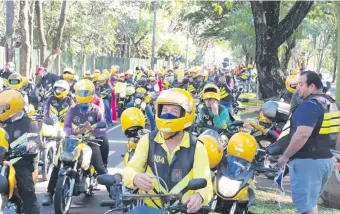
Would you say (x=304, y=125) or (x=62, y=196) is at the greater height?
(x=304, y=125)

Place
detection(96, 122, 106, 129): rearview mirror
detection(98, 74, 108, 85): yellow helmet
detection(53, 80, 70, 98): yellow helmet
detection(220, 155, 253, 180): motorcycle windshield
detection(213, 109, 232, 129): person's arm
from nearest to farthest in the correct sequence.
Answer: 1. detection(220, 155, 253, 180): motorcycle windshield
2. detection(96, 122, 106, 129): rearview mirror
3. detection(213, 109, 232, 129): person's arm
4. detection(53, 80, 70, 98): yellow helmet
5. detection(98, 74, 108, 85): yellow helmet

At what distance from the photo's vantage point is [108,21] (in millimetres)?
38625

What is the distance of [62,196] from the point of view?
297 inches

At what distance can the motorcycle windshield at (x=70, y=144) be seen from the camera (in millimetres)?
7852

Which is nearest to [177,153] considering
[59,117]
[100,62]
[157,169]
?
[157,169]

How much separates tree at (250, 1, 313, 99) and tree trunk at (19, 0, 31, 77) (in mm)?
8524

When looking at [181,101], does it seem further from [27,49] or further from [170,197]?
[27,49]

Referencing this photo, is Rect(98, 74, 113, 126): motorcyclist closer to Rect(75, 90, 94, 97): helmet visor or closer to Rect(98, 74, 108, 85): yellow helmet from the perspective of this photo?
Rect(98, 74, 108, 85): yellow helmet

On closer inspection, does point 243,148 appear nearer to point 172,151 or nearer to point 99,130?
point 172,151

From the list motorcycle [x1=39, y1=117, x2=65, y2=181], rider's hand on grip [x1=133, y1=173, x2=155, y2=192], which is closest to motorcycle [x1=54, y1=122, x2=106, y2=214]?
motorcycle [x1=39, y1=117, x2=65, y2=181]

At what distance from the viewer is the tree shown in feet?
66.8

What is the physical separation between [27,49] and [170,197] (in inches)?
770

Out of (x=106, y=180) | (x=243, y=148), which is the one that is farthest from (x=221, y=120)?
(x=106, y=180)

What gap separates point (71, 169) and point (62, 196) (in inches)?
16.8
